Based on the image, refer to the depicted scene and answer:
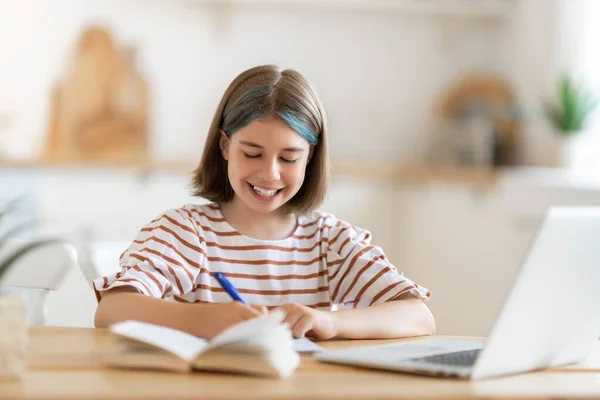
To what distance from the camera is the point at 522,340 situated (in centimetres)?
104

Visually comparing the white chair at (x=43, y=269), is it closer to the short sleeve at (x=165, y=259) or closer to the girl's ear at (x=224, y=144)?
the short sleeve at (x=165, y=259)

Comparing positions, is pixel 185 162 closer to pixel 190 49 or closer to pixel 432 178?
pixel 190 49

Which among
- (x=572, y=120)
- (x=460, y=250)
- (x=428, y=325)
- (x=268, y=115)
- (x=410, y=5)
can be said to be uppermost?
(x=410, y=5)

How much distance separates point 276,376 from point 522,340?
0.28 m

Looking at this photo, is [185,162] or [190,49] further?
[190,49]

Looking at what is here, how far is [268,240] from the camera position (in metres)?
1.62

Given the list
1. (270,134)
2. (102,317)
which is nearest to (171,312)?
(102,317)

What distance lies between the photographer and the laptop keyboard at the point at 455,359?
1100mm

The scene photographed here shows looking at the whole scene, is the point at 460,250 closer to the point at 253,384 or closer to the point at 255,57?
the point at 255,57

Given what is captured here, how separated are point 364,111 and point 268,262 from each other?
284cm

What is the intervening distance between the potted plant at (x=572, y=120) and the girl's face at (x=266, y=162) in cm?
221

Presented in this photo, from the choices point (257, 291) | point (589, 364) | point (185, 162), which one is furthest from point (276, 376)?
point (185, 162)

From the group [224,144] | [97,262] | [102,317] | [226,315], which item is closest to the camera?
[226,315]

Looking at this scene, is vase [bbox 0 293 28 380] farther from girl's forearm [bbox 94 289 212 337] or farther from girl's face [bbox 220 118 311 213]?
girl's face [bbox 220 118 311 213]
